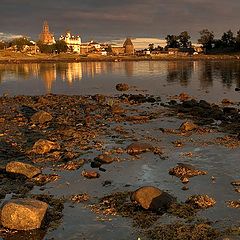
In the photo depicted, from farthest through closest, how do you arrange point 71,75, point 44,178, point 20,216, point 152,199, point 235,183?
A: point 71,75
point 44,178
point 235,183
point 152,199
point 20,216

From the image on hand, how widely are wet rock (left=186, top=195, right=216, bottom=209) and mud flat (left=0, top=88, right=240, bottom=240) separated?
42 millimetres

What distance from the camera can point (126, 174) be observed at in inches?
850

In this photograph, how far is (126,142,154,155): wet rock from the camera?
2561 cm

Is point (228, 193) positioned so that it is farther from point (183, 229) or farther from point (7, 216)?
point (7, 216)

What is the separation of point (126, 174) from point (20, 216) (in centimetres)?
775

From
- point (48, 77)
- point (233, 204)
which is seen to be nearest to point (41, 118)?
point (233, 204)

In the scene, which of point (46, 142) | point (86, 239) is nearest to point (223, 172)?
point (86, 239)

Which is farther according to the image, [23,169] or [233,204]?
[23,169]

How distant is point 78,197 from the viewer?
60.2 feet

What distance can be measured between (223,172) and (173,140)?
7.67 m

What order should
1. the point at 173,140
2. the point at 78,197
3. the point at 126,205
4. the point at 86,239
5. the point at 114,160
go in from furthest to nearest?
the point at 173,140, the point at 114,160, the point at 78,197, the point at 126,205, the point at 86,239

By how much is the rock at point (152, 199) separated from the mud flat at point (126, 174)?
0.04 metres

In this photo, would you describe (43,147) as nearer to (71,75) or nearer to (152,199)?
(152,199)

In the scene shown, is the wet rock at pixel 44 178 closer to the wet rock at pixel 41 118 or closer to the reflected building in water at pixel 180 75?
the wet rock at pixel 41 118
